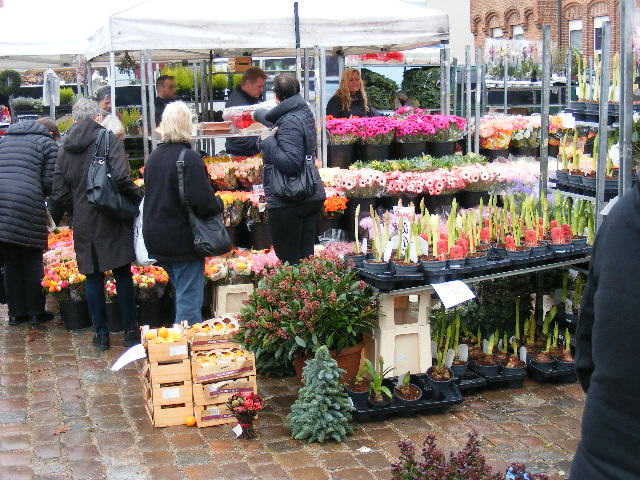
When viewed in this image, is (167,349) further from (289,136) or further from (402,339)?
(289,136)

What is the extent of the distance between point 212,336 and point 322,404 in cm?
82

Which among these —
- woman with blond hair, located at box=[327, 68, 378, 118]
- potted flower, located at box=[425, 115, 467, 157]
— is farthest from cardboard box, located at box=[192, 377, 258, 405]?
woman with blond hair, located at box=[327, 68, 378, 118]

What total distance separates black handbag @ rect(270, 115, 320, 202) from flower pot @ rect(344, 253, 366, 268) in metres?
0.82

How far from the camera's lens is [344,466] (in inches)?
178

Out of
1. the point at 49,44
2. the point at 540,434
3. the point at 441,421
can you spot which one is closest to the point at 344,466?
the point at 441,421

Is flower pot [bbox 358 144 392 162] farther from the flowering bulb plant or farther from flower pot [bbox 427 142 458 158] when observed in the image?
flower pot [bbox 427 142 458 158]

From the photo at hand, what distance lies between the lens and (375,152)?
871cm

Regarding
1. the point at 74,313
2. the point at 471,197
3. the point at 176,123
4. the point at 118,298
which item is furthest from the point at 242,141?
the point at 176,123

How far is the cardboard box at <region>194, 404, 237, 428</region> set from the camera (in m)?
5.09

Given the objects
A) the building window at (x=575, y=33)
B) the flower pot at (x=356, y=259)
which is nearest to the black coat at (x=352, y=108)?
the flower pot at (x=356, y=259)

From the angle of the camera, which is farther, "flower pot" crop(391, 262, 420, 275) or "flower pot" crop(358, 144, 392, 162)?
"flower pot" crop(358, 144, 392, 162)

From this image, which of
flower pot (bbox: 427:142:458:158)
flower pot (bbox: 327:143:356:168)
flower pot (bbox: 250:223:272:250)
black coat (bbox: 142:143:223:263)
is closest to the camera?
black coat (bbox: 142:143:223:263)

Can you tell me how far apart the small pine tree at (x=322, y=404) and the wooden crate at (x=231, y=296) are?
215 cm

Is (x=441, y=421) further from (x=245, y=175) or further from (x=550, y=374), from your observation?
(x=245, y=175)
